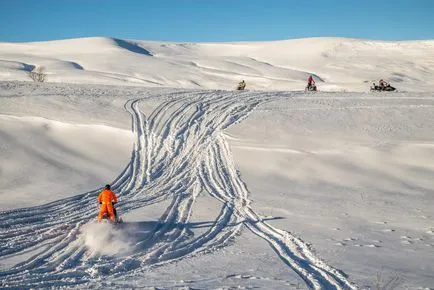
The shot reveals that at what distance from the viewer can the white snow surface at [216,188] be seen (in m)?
8.36

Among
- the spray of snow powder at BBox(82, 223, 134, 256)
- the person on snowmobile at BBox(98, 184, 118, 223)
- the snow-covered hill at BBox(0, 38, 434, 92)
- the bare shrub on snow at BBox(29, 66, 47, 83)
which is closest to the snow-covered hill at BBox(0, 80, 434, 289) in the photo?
the spray of snow powder at BBox(82, 223, 134, 256)

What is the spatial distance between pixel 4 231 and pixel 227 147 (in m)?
10.4

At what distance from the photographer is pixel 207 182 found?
15602 millimetres

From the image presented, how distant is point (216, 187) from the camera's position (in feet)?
49.6

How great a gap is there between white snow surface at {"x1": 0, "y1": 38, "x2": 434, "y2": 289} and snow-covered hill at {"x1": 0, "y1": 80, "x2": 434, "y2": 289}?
0.05 meters

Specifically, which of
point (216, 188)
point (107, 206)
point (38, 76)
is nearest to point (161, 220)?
point (107, 206)

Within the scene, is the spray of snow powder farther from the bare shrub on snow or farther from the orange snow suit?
the bare shrub on snow

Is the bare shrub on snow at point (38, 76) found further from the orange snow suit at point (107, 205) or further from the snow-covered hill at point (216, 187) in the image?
the orange snow suit at point (107, 205)

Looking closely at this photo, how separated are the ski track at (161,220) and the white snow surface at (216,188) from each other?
46mm

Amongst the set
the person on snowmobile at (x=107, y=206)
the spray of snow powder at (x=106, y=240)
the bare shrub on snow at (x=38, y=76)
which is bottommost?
the spray of snow powder at (x=106, y=240)

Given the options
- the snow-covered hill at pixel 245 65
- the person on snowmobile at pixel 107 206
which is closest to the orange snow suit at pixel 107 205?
the person on snowmobile at pixel 107 206

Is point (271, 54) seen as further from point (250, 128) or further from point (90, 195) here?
point (90, 195)

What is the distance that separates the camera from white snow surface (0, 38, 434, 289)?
27.4ft

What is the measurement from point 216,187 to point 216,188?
0.34 ft
